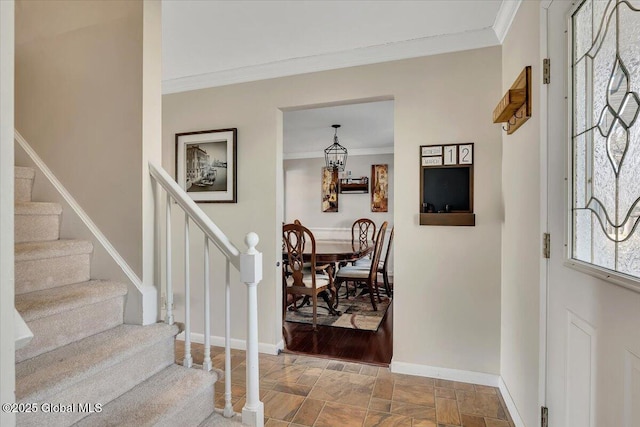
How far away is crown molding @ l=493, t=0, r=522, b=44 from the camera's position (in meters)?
1.90

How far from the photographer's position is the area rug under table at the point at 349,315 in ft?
11.9

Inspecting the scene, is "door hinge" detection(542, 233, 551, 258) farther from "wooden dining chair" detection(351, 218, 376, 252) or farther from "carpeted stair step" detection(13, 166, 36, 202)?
"wooden dining chair" detection(351, 218, 376, 252)

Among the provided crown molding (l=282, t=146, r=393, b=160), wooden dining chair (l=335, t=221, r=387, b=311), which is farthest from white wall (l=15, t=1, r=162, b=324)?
crown molding (l=282, t=146, r=393, b=160)

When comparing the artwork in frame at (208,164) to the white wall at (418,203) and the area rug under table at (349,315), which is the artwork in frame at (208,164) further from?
the area rug under table at (349,315)

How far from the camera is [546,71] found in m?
1.47

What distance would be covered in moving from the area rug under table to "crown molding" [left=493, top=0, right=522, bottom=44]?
2.82 meters

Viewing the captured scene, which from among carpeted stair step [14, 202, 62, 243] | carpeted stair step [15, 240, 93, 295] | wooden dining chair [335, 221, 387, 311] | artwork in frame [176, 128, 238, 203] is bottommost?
wooden dining chair [335, 221, 387, 311]

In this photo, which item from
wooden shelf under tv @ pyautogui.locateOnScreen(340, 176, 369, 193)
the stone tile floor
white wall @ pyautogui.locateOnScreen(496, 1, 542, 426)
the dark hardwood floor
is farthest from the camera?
wooden shelf under tv @ pyautogui.locateOnScreen(340, 176, 369, 193)

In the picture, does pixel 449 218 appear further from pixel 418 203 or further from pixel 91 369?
pixel 91 369

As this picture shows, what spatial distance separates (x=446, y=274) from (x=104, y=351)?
6.87ft

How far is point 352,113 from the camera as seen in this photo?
4.12 meters

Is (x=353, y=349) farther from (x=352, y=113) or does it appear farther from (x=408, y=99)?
(x=352, y=113)
